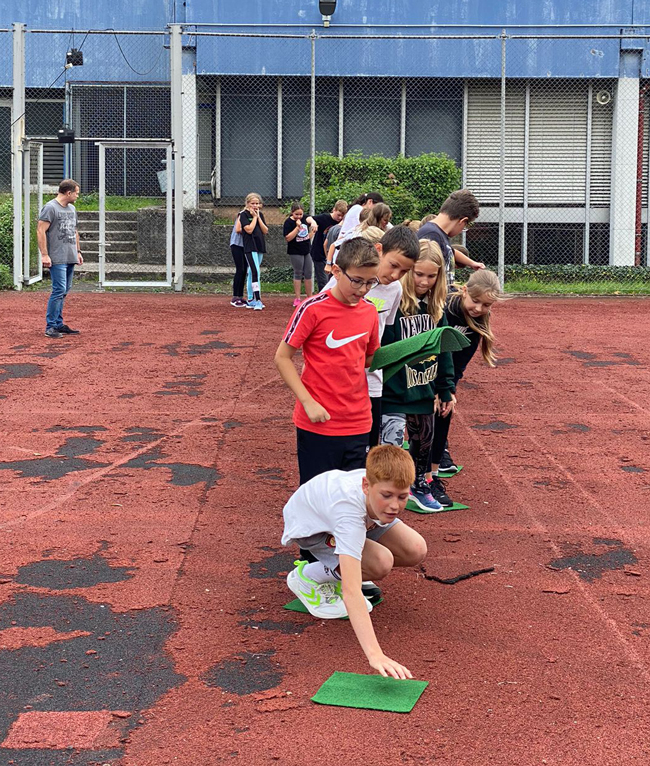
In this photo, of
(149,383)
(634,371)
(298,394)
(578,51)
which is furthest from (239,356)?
(578,51)

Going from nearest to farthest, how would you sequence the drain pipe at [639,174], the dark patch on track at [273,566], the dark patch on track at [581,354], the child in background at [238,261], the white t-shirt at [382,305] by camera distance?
the dark patch on track at [273,566] → the white t-shirt at [382,305] → the dark patch on track at [581,354] → the child in background at [238,261] → the drain pipe at [639,174]

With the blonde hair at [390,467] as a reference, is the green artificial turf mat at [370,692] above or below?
below

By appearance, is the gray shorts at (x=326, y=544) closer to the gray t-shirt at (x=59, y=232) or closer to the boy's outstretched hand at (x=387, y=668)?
the boy's outstretched hand at (x=387, y=668)

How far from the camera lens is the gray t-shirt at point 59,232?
522 inches

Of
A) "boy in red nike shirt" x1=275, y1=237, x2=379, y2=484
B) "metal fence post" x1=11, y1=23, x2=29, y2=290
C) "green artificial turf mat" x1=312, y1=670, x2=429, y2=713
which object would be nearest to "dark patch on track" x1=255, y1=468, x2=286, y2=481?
"boy in red nike shirt" x1=275, y1=237, x2=379, y2=484

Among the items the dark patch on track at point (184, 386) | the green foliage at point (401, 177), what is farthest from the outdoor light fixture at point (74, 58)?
A: the dark patch on track at point (184, 386)

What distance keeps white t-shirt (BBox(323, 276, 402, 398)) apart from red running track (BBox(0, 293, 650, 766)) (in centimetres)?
102

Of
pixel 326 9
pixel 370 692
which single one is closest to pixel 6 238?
pixel 326 9

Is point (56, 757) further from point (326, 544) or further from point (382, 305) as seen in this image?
point (382, 305)

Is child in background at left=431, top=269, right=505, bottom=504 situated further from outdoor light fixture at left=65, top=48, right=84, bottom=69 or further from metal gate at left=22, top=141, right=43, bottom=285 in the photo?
outdoor light fixture at left=65, top=48, right=84, bottom=69

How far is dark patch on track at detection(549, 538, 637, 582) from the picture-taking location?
5.64 metres

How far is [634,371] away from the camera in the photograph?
11.6 m

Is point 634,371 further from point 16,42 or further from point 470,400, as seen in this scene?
point 16,42

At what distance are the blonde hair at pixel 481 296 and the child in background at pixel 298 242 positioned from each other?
31.8 ft
